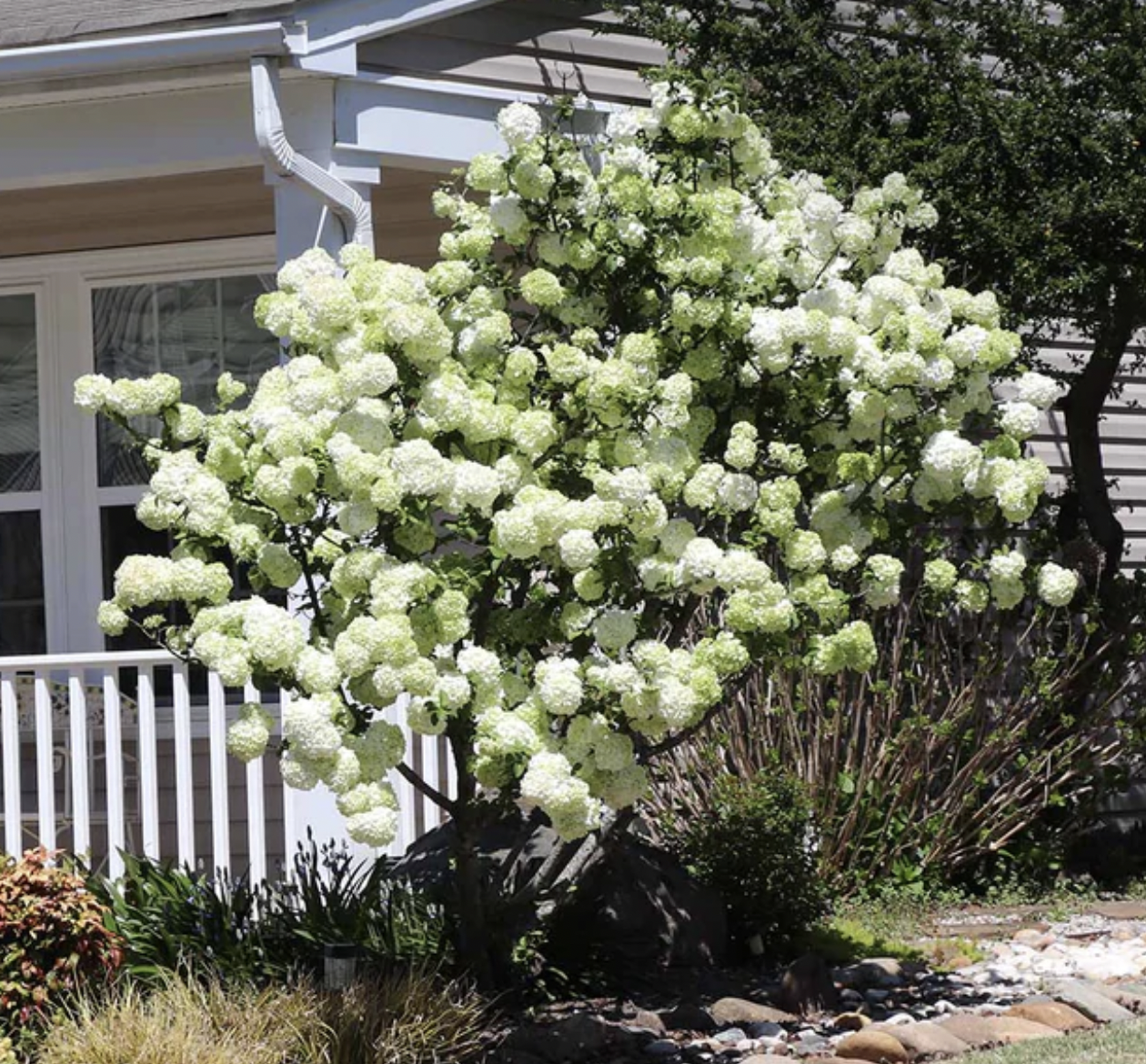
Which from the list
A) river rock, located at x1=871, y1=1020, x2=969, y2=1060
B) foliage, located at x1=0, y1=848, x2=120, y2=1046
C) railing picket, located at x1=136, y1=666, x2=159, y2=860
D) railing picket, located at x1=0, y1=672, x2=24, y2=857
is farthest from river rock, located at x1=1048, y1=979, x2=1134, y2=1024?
railing picket, located at x1=0, y1=672, x2=24, y2=857

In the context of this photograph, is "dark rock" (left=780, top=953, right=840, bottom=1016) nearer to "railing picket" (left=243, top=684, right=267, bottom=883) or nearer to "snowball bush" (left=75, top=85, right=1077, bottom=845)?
"snowball bush" (left=75, top=85, right=1077, bottom=845)

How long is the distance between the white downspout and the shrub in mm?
2512

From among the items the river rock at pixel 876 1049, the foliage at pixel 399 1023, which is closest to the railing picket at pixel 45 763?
the foliage at pixel 399 1023

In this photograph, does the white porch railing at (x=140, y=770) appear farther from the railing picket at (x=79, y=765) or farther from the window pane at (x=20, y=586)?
the window pane at (x=20, y=586)

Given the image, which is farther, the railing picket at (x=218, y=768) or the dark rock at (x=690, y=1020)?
the railing picket at (x=218, y=768)

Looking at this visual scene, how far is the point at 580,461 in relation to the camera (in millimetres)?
5461

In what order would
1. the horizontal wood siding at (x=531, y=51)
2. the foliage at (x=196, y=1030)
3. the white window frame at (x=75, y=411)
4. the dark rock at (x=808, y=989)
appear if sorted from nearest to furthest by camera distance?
the foliage at (x=196, y=1030)
the dark rock at (x=808, y=989)
the horizontal wood siding at (x=531, y=51)
the white window frame at (x=75, y=411)

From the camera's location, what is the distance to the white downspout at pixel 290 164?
6910mm

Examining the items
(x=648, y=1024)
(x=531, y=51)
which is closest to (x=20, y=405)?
(x=531, y=51)

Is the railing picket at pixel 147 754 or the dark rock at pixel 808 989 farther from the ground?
the railing picket at pixel 147 754

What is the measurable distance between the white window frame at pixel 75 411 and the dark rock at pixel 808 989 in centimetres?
442

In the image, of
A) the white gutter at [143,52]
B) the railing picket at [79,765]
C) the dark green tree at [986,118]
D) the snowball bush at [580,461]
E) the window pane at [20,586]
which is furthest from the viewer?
the window pane at [20,586]

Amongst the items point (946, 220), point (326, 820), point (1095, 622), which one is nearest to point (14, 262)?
point (326, 820)

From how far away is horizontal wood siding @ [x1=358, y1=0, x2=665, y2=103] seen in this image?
7.57 m
